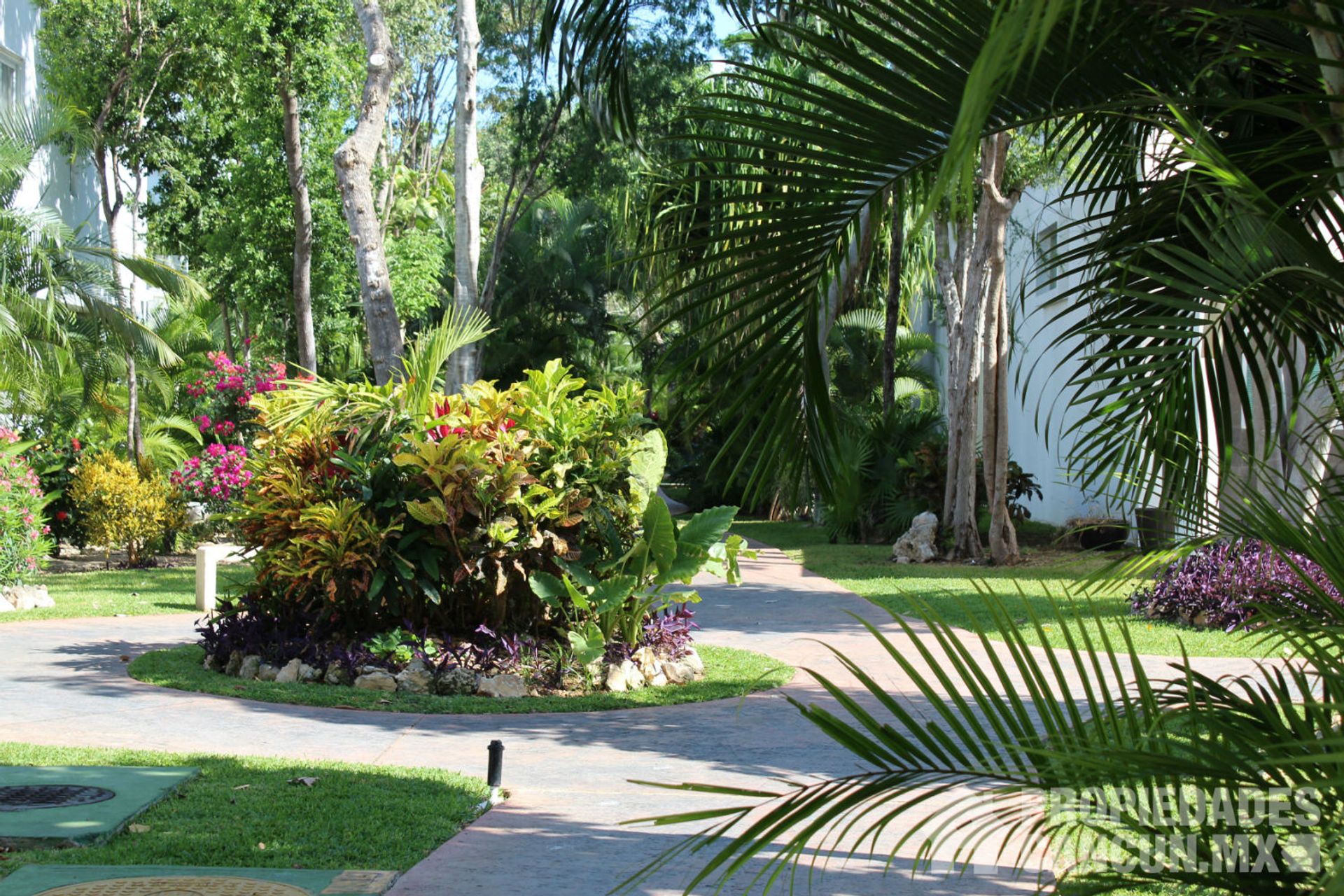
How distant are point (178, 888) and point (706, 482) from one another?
25.6 ft

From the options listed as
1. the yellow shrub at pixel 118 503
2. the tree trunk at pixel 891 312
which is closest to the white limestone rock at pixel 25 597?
the yellow shrub at pixel 118 503

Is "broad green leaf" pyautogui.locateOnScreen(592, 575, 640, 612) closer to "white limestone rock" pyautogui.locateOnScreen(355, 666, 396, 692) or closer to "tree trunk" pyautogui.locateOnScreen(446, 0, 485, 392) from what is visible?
"white limestone rock" pyautogui.locateOnScreen(355, 666, 396, 692)

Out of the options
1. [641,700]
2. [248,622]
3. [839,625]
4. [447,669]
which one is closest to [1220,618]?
[839,625]

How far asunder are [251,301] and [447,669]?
49.1ft

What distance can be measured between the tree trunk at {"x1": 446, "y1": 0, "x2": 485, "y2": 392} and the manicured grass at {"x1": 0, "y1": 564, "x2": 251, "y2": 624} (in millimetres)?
5047

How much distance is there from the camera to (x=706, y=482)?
38.0 ft

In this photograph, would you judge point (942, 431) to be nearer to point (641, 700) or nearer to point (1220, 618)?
point (1220, 618)

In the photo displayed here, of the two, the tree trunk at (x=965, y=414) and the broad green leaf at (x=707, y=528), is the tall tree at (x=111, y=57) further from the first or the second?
the broad green leaf at (x=707, y=528)

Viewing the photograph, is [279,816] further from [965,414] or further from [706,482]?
[965,414]

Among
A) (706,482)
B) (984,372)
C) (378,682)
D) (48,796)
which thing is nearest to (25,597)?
(378,682)

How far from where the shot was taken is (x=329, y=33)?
17703 mm

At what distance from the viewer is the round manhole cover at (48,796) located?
516cm

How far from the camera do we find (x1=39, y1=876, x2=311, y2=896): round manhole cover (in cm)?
407

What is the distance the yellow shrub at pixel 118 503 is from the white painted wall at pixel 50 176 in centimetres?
462
